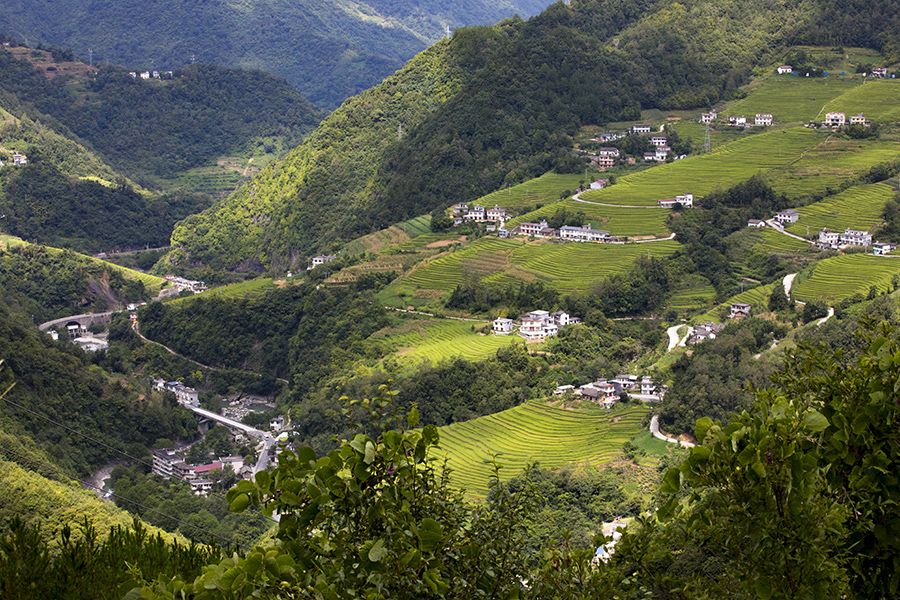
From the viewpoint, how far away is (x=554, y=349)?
25516mm

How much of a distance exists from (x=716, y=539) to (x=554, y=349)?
72.5 feet

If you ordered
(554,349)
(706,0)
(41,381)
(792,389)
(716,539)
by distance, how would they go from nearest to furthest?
1. (716,539)
2. (792,389)
3. (41,381)
4. (554,349)
5. (706,0)

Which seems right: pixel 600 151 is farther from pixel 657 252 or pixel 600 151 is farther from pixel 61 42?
pixel 61 42

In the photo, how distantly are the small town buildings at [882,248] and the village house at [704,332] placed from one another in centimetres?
750

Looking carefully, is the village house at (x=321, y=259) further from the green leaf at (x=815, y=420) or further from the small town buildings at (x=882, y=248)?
the green leaf at (x=815, y=420)

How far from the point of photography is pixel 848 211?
31.5 m

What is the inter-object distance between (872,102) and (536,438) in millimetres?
29504

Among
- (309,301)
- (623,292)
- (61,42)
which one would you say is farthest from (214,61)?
(623,292)

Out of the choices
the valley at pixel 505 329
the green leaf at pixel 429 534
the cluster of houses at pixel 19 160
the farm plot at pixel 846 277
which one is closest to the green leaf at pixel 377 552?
the valley at pixel 505 329

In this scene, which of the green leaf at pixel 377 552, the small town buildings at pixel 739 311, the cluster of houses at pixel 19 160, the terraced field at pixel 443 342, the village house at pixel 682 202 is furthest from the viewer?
the cluster of houses at pixel 19 160

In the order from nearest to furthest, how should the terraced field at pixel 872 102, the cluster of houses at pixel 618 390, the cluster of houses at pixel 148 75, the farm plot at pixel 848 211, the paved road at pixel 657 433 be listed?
the paved road at pixel 657 433
the cluster of houses at pixel 618 390
the farm plot at pixel 848 211
the terraced field at pixel 872 102
the cluster of houses at pixel 148 75

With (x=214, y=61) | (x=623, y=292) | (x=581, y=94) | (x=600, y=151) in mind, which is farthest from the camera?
Answer: (x=214, y=61)

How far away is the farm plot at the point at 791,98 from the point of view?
41.0 m

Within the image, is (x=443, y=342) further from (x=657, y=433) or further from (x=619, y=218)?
(x=619, y=218)
